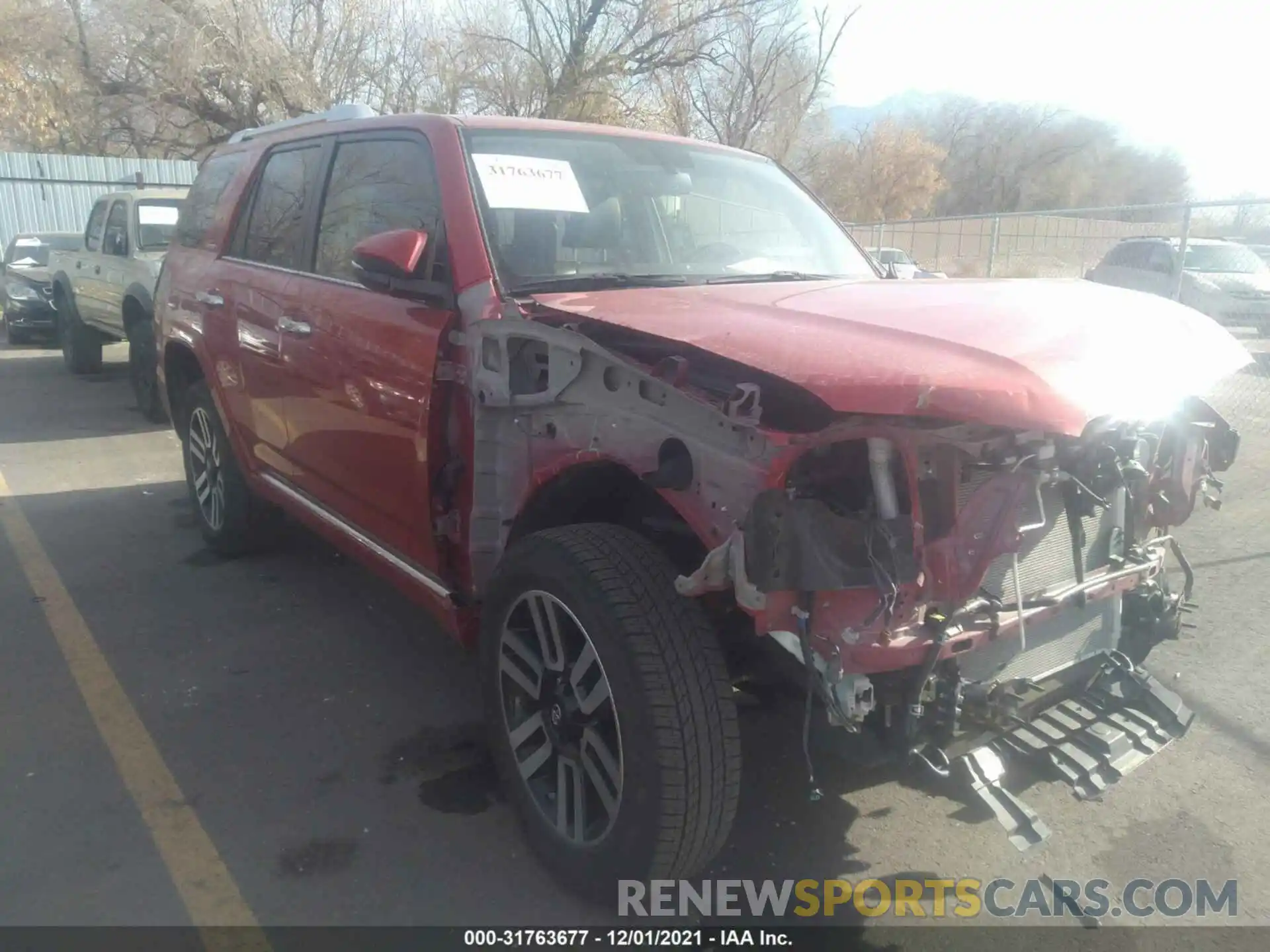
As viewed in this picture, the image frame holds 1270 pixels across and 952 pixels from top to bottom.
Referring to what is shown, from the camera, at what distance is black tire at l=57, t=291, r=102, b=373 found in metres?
10.6

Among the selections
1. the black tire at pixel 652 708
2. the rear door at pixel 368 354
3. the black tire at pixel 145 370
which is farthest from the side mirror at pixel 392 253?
the black tire at pixel 145 370

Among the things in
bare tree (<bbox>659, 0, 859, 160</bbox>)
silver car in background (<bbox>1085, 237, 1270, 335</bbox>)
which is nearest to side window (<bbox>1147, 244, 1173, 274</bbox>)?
silver car in background (<bbox>1085, 237, 1270, 335</bbox>)

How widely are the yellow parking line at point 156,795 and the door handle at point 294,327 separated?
1502mm

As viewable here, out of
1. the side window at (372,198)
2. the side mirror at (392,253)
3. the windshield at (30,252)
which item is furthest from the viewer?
the windshield at (30,252)

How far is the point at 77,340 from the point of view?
35.1 ft

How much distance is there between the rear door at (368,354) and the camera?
3.14m

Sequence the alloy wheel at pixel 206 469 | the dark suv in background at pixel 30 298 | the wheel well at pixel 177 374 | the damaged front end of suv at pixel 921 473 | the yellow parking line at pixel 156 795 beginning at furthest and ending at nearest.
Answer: the dark suv in background at pixel 30 298, the wheel well at pixel 177 374, the alloy wheel at pixel 206 469, the yellow parking line at pixel 156 795, the damaged front end of suv at pixel 921 473

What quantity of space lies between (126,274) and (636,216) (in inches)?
263

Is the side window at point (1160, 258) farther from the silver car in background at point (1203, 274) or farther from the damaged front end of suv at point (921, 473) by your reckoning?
the damaged front end of suv at point (921, 473)

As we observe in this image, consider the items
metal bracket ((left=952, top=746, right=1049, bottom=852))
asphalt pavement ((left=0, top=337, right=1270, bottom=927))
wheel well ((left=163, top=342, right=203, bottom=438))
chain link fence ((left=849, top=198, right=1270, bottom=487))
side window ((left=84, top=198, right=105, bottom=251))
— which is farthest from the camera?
side window ((left=84, top=198, right=105, bottom=251))

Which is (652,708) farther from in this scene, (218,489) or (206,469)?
(206,469)

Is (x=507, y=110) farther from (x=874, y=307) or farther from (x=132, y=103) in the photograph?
(x=874, y=307)

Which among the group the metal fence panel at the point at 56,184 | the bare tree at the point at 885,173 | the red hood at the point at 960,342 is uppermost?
the bare tree at the point at 885,173

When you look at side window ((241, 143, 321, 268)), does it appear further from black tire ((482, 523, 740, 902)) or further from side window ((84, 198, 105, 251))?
side window ((84, 198, 105, 251))
